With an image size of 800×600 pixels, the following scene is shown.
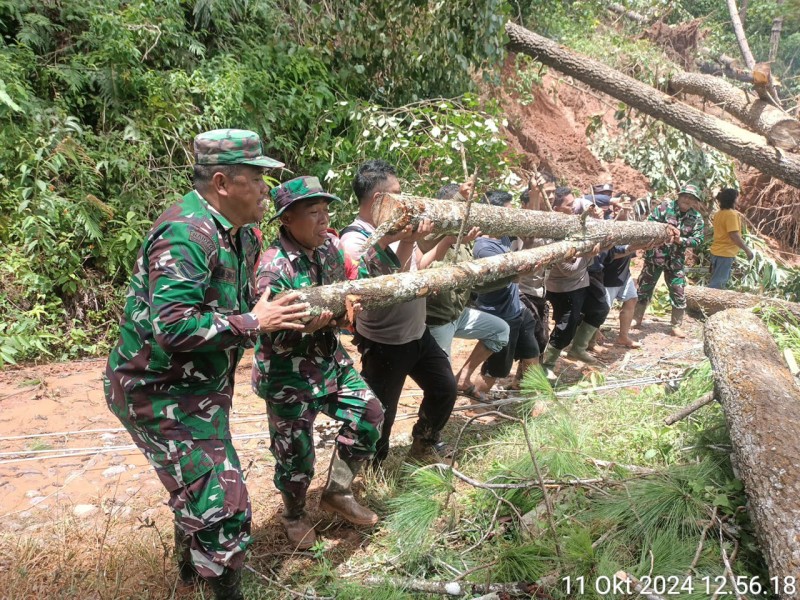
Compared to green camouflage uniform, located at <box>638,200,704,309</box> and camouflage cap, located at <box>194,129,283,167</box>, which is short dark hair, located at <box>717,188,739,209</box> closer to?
green camouflage uniform, located at <box>638,200,704,309</box>

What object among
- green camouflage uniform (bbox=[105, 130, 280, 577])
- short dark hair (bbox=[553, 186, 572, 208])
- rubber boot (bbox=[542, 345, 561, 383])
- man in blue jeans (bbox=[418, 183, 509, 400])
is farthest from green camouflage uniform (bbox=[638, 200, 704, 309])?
green camouflage uniform (bbox=[105, 130, 280, 577])

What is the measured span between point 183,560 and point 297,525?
59 centimetres

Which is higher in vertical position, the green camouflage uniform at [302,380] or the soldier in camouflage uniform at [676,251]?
the green camouflage uniform at [302,380]

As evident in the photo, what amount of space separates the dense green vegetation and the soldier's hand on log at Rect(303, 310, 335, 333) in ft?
→ 13.3

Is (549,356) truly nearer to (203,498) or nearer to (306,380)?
(306,380)

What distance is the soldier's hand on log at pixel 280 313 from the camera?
2385mm

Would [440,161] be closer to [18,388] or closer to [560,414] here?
[560,414]

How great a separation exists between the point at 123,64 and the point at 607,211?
595cm

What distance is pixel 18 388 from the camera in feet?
16.9

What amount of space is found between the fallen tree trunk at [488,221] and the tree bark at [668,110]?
2.62 metres

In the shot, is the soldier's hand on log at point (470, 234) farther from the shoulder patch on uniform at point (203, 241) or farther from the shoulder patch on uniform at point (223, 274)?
the shoulder patch on uniform at point (203, 241)

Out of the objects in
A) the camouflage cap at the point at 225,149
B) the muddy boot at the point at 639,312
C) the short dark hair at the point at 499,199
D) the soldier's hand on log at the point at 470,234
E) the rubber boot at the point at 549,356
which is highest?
the camouflage cap at the point at 225,149

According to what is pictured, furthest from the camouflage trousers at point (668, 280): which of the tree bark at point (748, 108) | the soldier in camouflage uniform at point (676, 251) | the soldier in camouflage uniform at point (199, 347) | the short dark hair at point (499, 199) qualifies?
the soldier in camouflage uniform at point (199, 347)

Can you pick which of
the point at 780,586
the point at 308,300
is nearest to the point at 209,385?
the point at 308,300
